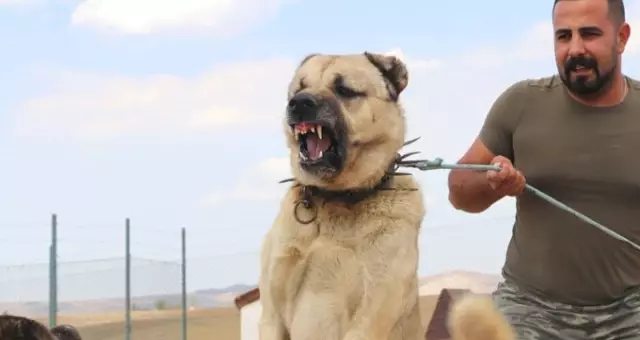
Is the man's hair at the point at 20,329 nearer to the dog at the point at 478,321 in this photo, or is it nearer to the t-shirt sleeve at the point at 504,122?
the dog at the point at 478,321

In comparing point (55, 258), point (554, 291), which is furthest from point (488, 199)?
point (55, 258)

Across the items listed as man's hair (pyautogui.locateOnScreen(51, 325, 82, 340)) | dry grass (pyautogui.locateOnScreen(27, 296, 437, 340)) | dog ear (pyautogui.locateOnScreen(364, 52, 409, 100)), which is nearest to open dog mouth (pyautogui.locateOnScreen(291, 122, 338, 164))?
dog ear (pyautogui.locateOnScreen(364, 52, 409, 100))

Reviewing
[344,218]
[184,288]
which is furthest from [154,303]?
[344,218]

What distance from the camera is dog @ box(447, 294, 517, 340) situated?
3420 mm

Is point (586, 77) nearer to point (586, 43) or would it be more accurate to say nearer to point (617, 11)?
point (586, 43)

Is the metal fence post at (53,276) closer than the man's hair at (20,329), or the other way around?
the man's hair at (20,329)

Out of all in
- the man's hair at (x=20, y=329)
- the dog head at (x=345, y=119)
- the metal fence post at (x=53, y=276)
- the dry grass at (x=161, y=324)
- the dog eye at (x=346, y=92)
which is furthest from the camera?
the dry grass at (x=161, y=324)

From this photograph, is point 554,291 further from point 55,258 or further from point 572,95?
point 55,258

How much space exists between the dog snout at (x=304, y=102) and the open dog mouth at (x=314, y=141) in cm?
6

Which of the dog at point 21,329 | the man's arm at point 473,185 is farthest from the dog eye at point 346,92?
the dog at point 21,329

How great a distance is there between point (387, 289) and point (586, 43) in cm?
112

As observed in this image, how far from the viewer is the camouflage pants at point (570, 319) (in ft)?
11.5

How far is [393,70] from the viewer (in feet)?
13.1

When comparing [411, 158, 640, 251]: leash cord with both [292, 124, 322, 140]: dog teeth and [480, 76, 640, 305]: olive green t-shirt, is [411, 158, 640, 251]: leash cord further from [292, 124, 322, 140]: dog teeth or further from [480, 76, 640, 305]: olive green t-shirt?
[292, 124, 322, 140]: dog teeth
